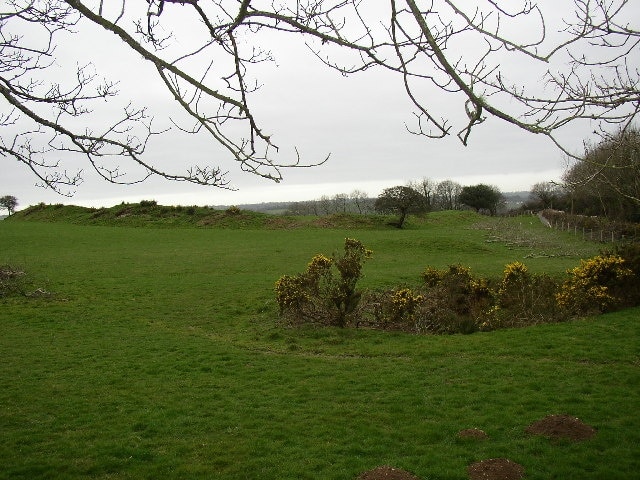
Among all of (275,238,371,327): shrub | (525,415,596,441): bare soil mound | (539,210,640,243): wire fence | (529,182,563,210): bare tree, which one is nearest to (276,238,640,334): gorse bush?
(275,238,371,327): shrub

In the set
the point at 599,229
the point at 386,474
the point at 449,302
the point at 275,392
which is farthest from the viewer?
the point at 599,229

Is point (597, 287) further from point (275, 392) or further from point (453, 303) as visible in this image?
point (275, 392)

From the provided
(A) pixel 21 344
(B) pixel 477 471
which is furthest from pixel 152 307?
(B) pixel 477 471

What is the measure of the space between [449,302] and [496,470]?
897cm

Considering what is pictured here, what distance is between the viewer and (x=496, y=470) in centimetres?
499

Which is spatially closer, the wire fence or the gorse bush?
the gorse bush

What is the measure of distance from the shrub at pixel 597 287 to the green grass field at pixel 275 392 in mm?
659

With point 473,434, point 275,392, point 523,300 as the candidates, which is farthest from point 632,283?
point 275,392

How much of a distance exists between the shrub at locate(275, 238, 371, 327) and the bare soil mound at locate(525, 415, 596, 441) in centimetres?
656

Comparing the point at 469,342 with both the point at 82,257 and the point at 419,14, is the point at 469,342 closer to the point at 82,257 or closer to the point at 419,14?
the point at 419,14

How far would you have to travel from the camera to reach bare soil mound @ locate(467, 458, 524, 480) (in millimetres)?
4902

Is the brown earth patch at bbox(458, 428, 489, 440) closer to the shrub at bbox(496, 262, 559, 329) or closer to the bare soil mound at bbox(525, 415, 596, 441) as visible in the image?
the bare soil mound at bbox(525, 415, 596, 441)

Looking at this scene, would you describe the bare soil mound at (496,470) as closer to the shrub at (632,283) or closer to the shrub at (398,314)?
the shrub at (398,314)

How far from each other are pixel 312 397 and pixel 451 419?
80.7 inches
